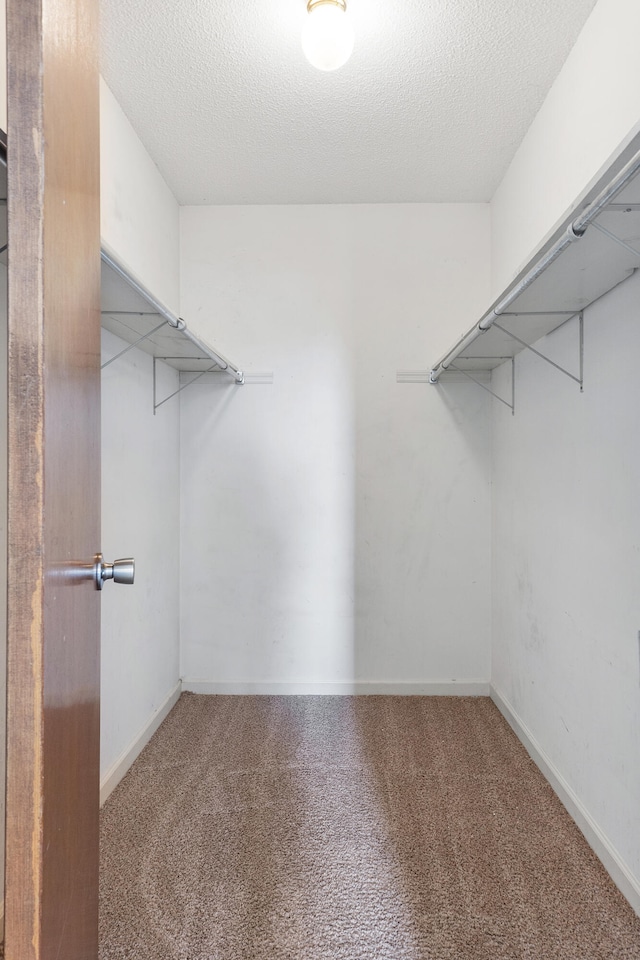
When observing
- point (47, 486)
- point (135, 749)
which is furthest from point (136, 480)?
point (47, 486)

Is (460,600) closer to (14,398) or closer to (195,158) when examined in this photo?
(195,158)

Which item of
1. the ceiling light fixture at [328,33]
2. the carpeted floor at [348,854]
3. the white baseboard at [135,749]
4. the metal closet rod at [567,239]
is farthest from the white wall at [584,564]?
the white baseboard at [135,749]

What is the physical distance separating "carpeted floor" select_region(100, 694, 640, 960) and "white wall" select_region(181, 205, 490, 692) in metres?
0.49

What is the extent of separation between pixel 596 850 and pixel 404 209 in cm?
276

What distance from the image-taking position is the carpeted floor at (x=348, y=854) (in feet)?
4.44

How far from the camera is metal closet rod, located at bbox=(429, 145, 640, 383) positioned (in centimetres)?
92

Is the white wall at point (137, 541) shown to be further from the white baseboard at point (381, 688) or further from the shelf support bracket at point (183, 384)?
the white baseboard at point (381, 688)

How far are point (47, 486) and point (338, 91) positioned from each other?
78.1 inches

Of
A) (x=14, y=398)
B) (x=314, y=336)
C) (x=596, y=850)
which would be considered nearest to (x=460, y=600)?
(x=596, y=850)

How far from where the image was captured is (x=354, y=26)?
5.57 ft

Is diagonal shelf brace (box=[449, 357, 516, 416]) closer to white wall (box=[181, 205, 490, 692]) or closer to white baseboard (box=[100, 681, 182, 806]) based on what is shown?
white wall (box=[181, 205, 490, 692])

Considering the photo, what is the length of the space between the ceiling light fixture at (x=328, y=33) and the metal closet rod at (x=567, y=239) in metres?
0.82

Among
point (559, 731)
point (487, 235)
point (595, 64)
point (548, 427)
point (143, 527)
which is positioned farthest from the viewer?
point (487, 235)

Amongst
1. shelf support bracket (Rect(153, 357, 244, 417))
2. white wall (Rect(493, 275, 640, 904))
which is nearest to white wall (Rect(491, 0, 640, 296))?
white wall (Rect(493, 275, 640, 904))
